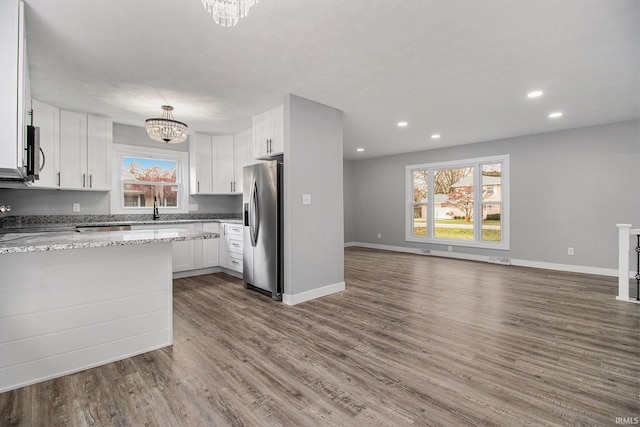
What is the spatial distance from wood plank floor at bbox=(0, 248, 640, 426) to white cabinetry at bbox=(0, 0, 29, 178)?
1.51 m

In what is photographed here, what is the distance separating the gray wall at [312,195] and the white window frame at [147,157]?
2861mm

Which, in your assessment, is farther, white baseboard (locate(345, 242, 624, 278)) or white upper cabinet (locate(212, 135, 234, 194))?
white upper cabinet (locate(212, 135, 234, 194))

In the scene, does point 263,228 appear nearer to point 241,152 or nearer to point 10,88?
point 241,152

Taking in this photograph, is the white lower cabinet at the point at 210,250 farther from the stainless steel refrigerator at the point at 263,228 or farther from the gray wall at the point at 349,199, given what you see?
the gray wall at the point at 349,199

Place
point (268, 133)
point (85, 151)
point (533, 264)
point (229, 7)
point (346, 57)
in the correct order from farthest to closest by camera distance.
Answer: point (533, 264) < point (85, 151) < point (268, 133) < point (346, 57) < point (229, 7)

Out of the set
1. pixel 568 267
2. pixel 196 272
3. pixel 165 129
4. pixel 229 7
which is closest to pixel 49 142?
pixel 165 129

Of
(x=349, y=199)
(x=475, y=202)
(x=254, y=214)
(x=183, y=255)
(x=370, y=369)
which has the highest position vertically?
(x=349, y=199)

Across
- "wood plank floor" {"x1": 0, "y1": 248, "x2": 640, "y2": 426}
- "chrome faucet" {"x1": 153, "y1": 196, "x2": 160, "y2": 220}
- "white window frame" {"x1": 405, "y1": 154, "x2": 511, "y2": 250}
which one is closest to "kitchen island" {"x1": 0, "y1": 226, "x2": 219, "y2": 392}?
"wood plank floor" {"x1": 0, "y1": 248, "x2": 640, "y2": 426}

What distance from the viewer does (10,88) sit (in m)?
1.85

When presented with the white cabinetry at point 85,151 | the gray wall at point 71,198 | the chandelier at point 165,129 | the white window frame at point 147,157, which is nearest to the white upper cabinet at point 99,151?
the white cabinetry at point 85,151

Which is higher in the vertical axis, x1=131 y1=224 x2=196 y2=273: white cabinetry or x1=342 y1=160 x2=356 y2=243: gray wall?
x1=342 y1=160 x2=356 y2=243: gray wall

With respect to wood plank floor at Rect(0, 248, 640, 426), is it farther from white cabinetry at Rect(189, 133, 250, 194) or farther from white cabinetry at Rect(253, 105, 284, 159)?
white cabinetry at Rect(189, 133, 250, 194)

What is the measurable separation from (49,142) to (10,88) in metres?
2.68

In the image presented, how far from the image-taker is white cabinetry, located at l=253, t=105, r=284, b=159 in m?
3.82
